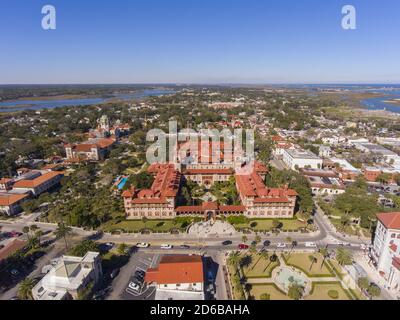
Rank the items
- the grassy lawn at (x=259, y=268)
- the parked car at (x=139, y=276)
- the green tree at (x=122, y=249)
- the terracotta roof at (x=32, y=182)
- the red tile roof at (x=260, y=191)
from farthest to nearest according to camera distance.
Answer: the terracotta roof at (x=32, y=182)
the red tile roof at (x=260, y=191)
the green tree at (x=122, y=249)
the grassy lawn at (x=259, y=268)
the parked car at (x=139, y=276)

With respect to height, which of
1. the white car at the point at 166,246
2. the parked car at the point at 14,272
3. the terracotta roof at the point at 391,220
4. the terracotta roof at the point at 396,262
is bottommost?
the parked car at the point at 14,272

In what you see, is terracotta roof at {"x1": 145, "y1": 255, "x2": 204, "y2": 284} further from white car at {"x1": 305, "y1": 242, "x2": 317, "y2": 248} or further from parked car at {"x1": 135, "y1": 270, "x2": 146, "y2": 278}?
white car at {"x1": 305, "y1": 242, "x2": 317, "y2": 248}

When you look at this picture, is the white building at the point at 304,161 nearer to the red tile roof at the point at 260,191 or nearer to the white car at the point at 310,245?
the red tile roof at the point at 260,191

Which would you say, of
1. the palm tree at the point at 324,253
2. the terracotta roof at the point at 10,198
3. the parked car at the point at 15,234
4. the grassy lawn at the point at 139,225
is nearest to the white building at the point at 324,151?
the palm tree at the point at 324,253

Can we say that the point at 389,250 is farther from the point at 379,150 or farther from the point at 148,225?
the point at 379,150
